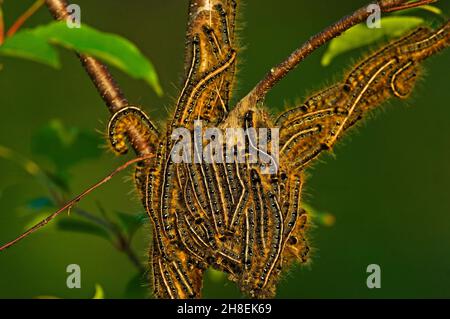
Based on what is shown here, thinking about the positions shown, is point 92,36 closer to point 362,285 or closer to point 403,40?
point 403,40

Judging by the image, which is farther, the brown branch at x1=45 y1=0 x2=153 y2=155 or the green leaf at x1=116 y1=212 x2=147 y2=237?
the green leaf at x1=116 y1=212 x2=147 y2=237

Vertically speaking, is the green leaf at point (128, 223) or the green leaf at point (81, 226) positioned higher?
the green leaf at point (81, 226)

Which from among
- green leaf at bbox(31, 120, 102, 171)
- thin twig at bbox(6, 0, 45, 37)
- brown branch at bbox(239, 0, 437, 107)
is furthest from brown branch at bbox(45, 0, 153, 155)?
green leaf at bbox(31, 120, 102, 171)

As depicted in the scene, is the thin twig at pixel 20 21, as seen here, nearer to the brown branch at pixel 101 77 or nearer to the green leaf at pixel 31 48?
the brown branch at pixel 101 77

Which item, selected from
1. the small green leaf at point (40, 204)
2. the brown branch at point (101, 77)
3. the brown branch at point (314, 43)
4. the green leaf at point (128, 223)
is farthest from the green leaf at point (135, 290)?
the brown branch at point (314, 43)

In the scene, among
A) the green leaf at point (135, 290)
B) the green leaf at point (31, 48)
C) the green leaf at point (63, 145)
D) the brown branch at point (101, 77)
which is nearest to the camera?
the green leaf at point (31, 48)

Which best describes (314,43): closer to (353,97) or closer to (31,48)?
(353,97)

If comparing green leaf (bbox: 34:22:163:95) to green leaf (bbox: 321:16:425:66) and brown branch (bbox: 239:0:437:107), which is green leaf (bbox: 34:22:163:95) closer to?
brown branch (bbox: 239:0:437:107)
